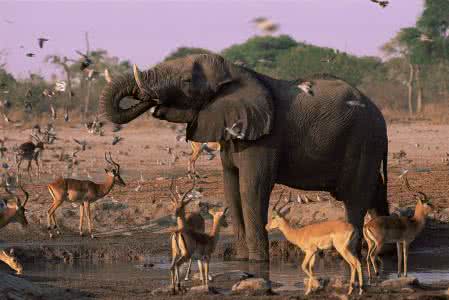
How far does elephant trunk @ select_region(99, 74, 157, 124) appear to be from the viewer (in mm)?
15047

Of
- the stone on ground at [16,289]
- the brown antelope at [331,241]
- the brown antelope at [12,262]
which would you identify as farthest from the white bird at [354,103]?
the stone on ground at [16,289]

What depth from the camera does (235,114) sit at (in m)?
15.4

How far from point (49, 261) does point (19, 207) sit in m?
0.88

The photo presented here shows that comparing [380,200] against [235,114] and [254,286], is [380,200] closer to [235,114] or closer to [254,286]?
[235,114]

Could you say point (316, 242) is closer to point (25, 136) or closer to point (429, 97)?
point (25, 136)

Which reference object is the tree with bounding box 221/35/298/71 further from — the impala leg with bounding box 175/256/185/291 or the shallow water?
the impala leg with bounding box 175/256/185/291

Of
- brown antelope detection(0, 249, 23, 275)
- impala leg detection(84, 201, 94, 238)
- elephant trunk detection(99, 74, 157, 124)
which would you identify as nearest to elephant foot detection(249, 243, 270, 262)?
elephant trunk detection(99, 74, 157, 124)

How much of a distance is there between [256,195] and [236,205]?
82 cm

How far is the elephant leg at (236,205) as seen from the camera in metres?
15.9

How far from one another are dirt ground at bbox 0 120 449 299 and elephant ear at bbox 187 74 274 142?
1.96 meters

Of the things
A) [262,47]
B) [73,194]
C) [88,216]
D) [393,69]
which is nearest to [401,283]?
[88,216]

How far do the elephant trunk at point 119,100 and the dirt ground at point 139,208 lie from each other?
209 cm

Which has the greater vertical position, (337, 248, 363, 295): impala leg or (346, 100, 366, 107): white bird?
(346, 100, 366, 107): white bird

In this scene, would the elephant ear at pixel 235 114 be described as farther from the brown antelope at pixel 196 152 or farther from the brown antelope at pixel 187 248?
the brown antelope at pixel 196 152
